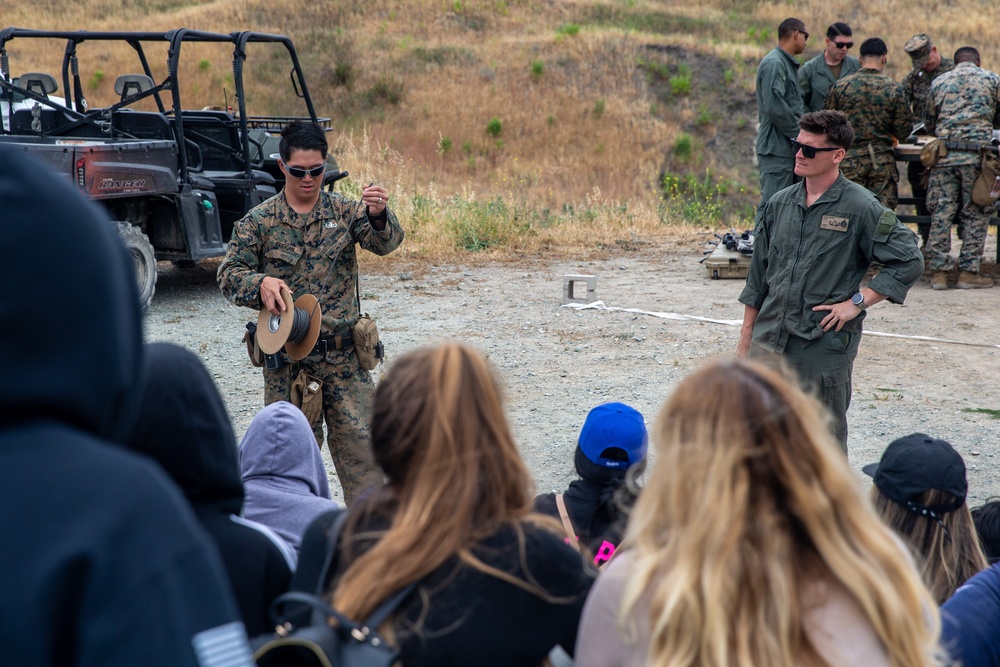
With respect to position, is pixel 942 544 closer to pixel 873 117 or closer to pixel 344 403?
pixel 344 403

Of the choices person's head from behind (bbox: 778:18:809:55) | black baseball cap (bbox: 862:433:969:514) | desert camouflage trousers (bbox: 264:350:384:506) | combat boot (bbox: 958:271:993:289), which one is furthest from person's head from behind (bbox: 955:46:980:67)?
black baseball cap (bbox: 862:433:969:514)

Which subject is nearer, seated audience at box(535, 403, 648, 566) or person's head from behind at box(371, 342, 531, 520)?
person's head from behind at box(371, 342, 531, 520)

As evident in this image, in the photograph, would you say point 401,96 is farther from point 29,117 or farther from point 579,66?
point 29,117

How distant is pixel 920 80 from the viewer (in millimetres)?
10367

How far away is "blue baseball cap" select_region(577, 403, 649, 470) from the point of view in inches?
110

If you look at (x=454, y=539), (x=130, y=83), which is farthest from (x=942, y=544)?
(x=130, y=83)

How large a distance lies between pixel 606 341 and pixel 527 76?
22.9 metres

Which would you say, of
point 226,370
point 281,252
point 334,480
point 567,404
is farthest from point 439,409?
point 226,370

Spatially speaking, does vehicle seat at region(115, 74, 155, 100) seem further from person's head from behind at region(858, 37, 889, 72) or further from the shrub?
the shrub

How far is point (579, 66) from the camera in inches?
1173

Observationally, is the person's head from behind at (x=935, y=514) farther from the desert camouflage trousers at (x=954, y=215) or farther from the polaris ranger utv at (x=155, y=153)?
the desert camouflage trousers at (x=954, y=215)

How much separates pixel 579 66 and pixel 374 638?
2966cm

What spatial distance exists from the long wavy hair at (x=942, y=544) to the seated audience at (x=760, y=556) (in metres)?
0.90

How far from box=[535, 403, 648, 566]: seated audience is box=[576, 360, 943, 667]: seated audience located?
1.18 meters
